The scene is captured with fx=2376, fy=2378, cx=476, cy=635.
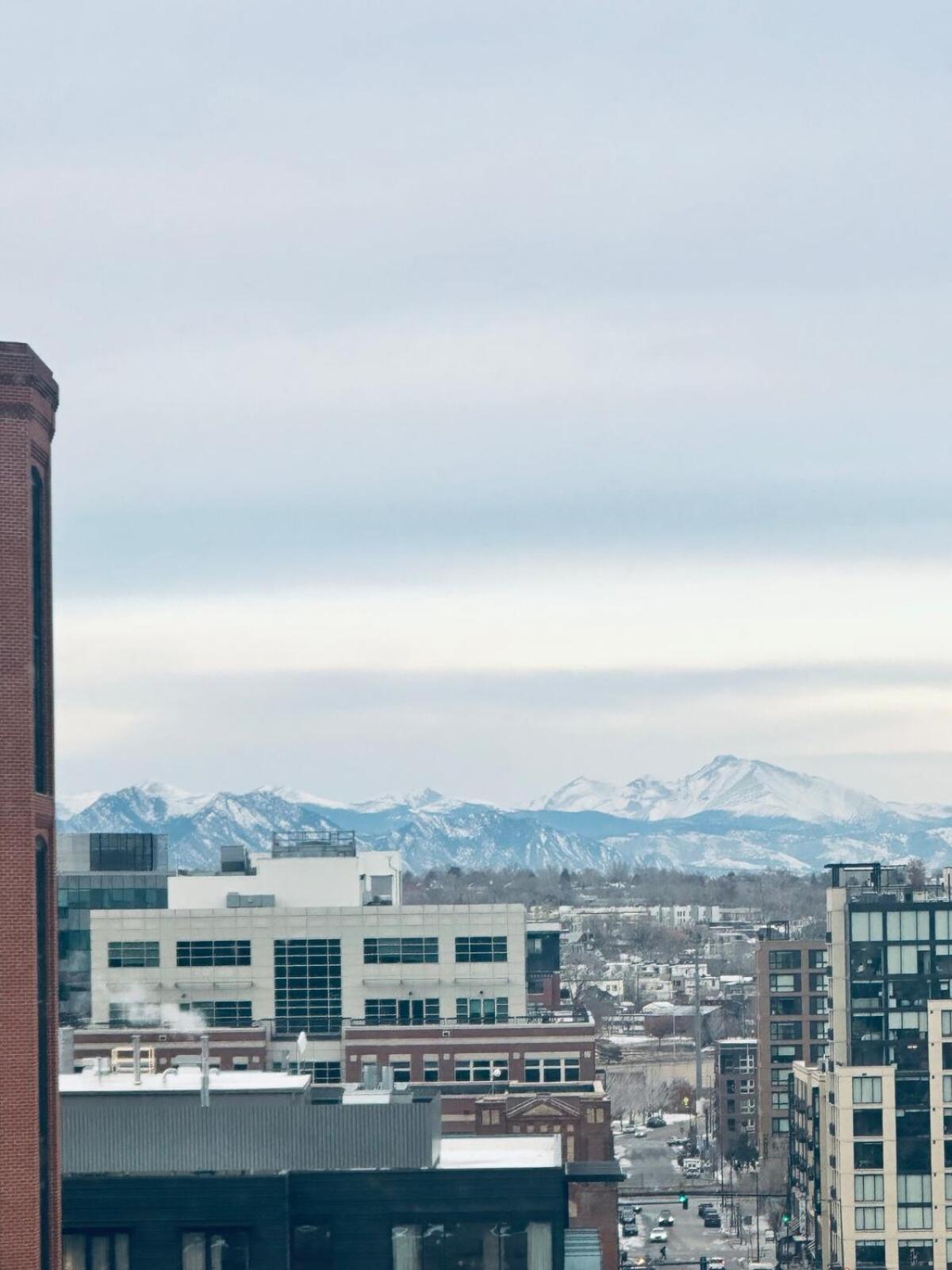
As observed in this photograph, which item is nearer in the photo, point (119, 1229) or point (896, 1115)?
point (119, 1229)

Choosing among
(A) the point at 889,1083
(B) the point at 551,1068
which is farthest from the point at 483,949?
(A) the point at 889,1083

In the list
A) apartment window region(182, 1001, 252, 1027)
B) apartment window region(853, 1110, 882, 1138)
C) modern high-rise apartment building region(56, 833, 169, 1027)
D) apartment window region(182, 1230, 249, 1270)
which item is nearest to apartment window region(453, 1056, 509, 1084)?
apartment window region(182, 1001, 252, 1027)

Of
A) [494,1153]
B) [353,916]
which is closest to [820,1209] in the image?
[353,916]

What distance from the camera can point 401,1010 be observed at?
499 feet

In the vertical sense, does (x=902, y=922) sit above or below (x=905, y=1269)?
above

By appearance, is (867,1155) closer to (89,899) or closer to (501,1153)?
(501,1153)

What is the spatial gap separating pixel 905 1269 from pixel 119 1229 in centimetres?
7535

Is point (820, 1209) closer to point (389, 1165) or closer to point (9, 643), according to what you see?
point (389, 1165)

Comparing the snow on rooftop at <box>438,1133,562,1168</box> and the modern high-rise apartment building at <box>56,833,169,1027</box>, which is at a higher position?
the modern high-rise apartment building at <box>56,833,169,1027</box>

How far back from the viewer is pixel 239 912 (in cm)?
15338

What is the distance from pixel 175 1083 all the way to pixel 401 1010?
204 ft

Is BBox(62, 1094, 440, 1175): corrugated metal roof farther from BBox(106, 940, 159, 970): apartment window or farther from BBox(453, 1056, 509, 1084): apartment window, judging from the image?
BBox(106, 940, 159, 970): apartment window

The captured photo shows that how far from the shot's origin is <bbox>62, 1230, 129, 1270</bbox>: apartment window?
80.9m

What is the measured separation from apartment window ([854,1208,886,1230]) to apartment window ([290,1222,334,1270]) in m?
68.2
